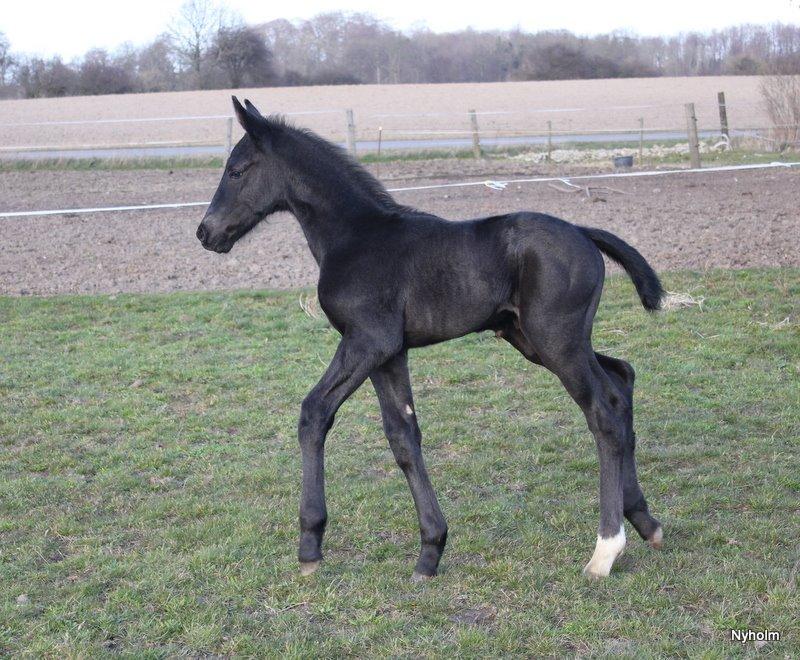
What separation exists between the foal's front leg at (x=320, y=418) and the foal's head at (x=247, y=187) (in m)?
0.87

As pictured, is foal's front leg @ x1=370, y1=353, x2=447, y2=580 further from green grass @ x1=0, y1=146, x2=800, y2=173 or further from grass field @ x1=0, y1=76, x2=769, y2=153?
grass field @ x1=0, y1=76, x2=769, y2=153

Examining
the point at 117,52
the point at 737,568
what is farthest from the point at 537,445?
the point at 117,52

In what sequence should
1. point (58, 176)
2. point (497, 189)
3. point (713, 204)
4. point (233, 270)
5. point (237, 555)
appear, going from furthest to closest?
1. point (58, 176)
2. point (497, 189)
3. point (713, 204)
4. point (233, 270)
5. point (237, 555)

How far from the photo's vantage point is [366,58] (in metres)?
82.0

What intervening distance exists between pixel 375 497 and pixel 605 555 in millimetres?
1497

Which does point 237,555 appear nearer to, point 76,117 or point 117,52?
point 76,117

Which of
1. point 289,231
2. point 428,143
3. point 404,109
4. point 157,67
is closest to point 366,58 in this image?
point 157,67

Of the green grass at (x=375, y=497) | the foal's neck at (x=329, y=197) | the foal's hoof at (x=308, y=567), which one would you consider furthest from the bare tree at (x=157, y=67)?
the foal's hoof at (x=308, y=567)

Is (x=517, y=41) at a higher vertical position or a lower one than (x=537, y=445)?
higher

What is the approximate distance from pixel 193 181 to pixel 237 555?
50.9ft

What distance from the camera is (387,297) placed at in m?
4.04

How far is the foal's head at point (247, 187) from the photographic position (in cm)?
436

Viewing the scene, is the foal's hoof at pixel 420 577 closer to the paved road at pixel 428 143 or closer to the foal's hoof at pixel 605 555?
the foal's hoof at pixel 605 555

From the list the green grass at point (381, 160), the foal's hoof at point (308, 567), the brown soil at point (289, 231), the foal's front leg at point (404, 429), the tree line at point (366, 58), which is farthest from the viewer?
the tree line at point (366, 58)
